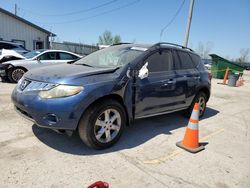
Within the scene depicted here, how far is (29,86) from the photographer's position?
340 cm

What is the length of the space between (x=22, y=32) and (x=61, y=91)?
1802cm

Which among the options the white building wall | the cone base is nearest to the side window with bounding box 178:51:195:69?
the cone base

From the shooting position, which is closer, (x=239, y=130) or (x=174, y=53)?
(x=174, y=53)

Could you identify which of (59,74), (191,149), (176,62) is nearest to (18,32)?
(176,62)

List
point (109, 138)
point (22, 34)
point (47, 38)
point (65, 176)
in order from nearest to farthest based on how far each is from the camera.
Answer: point (65, 176)
point (109, 138)
point (22, 34)
point (47, 38)

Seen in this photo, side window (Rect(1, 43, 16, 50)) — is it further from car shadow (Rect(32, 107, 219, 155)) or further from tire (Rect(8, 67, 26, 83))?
car shadow (Rect(32, 107, 219, 155))

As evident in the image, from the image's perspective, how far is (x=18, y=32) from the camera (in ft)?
60.2

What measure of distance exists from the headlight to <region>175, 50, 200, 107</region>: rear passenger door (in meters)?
2.39

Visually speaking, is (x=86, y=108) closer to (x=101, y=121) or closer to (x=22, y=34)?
(x=101, y=121)

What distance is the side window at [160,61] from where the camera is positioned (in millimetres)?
4223

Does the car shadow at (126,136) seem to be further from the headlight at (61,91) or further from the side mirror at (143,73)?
the side mirror at (143,73)

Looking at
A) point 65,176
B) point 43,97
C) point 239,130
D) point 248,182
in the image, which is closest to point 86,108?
point 43,97

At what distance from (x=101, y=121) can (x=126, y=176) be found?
36.8 inches

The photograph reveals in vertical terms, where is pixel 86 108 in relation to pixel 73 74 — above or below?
below
